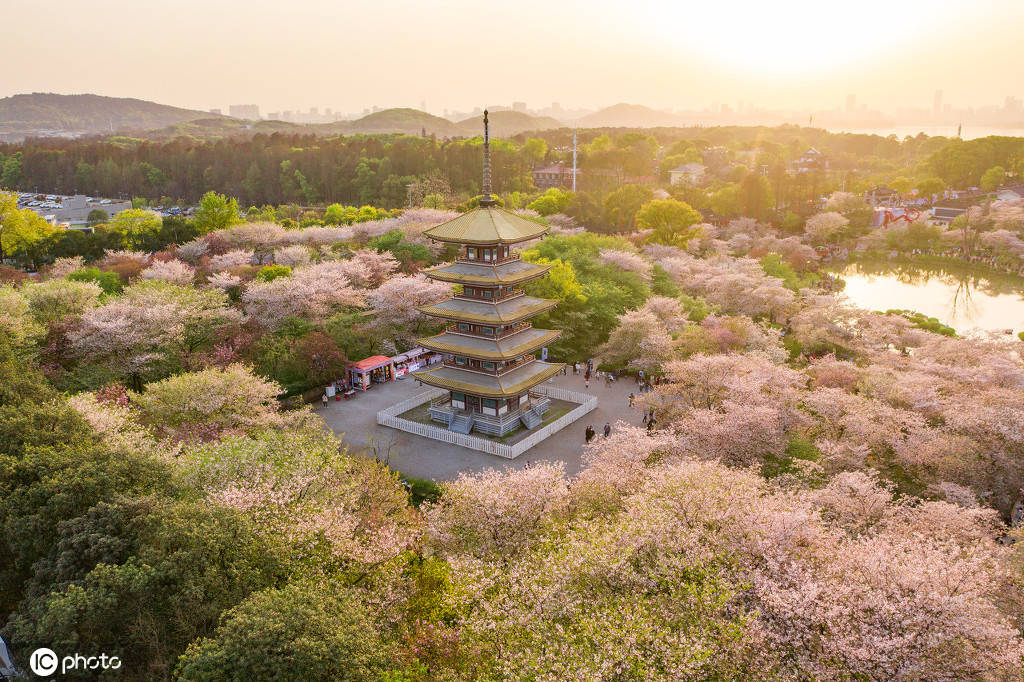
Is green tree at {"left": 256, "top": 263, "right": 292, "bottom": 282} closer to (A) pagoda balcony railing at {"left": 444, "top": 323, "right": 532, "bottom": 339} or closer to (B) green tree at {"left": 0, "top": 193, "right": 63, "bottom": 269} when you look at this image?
(A) pagoda balcony railing at {"left": 444, "top": 323, "right": 532, "bottom": 339}

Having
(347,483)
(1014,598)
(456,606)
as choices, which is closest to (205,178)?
(347,483)

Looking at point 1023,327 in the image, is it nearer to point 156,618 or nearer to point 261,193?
point 156,618

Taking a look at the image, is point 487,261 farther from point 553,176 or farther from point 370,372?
point 553,176

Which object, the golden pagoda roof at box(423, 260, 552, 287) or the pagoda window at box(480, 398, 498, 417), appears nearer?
the golden pagoda roof at box(423, 260, 552, 287)

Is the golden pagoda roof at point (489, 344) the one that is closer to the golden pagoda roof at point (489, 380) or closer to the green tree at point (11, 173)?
the golden pagoda roof at point (489, 380)

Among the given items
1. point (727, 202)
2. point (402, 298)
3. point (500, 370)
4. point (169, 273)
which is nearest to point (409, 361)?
point (402, 298)

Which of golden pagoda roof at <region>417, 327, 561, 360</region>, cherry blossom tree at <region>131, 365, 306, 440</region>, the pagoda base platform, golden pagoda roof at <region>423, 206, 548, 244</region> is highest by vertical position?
golden pagoda roof at <region>423, 206, 548, 244</region>

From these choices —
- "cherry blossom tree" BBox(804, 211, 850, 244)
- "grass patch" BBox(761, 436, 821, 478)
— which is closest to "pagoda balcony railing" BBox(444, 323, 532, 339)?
"grass patch" BBox(761, 436, 821, 478)
